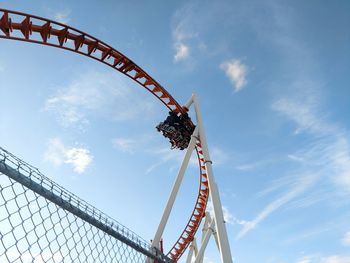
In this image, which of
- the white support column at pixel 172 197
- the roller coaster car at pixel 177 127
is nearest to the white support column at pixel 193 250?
the roller coaster car at pixel 177 127

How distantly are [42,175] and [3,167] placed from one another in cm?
30

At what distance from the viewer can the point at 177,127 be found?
11.7m

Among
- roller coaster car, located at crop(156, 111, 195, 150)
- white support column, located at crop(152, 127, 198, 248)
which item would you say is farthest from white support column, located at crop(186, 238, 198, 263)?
white support column, located at crop(152, 127, 198, 248)

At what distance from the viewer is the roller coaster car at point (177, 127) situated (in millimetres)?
11656

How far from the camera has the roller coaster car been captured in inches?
459

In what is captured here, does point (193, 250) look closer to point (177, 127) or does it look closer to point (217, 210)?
point (177, 127)

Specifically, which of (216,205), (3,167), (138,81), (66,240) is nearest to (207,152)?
(216,205)

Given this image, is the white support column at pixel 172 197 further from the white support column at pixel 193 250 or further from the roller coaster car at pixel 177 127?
the white support column at pixel 193 250

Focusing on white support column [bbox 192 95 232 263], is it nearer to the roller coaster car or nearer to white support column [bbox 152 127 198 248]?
white support column [bbox 152 127 198 248]

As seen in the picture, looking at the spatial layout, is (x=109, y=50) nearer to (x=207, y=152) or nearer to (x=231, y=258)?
(x=207, y=152)

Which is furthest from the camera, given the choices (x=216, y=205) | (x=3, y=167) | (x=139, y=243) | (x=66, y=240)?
(x=216, y=205)

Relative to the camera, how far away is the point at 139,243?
9.46ft

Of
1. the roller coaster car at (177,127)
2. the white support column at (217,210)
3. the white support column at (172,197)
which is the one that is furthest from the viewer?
the roller coaster car at (177,127)

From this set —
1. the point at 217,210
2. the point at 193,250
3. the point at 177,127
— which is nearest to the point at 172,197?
the point at 217,210
